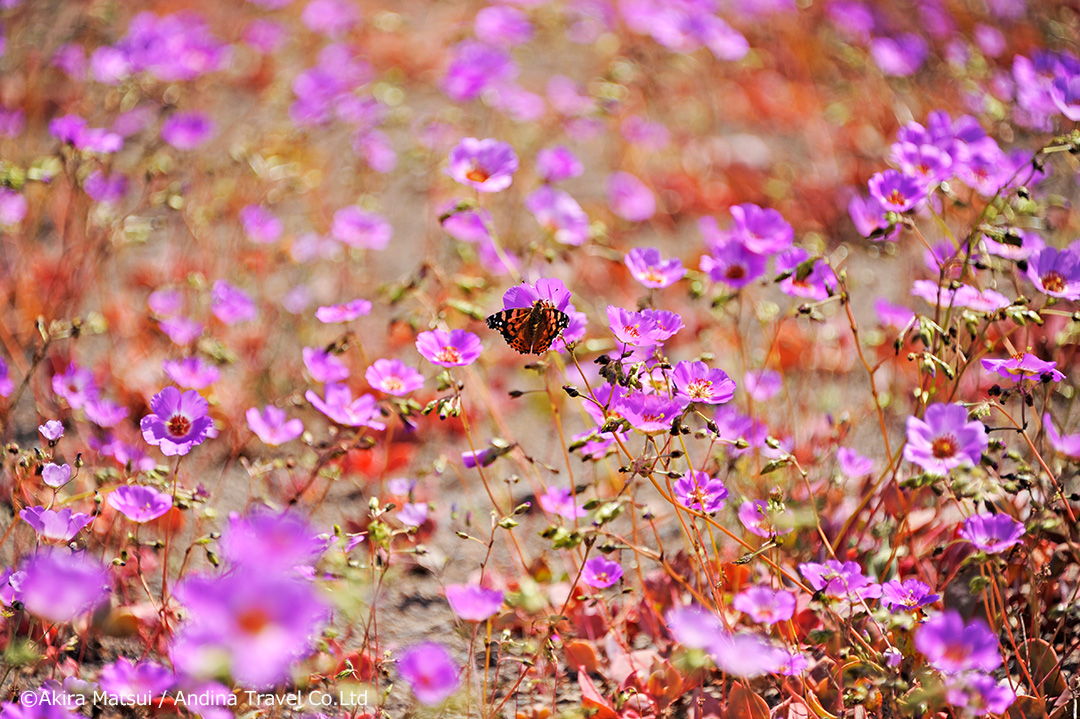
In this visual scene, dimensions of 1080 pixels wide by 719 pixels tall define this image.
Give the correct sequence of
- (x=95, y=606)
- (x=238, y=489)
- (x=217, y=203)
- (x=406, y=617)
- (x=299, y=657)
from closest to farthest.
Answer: (x=299, y=657) < (x=95, y=606) < (x=406, y=617) < (x=238, y=489) < (x=217, y=203)

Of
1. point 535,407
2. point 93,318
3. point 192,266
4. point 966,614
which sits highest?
point 93,318

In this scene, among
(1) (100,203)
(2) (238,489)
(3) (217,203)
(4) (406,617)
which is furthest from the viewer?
(3) (217,203)

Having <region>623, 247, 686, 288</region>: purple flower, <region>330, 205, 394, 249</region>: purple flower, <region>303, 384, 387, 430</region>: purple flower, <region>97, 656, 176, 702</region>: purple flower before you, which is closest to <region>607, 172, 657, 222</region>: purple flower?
<region>330, 205, 394, 249</region>: purple flower

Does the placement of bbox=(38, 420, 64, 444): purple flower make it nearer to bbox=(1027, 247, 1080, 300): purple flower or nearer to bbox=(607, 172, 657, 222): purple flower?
bbox=(1027, 247, 1080, 300): purple flower

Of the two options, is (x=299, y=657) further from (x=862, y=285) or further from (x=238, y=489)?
(x=862, y=285)

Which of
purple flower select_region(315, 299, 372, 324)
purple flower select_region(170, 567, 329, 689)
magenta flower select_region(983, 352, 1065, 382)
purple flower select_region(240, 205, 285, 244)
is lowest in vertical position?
purple flower select_region(240, 205, 285, 244)

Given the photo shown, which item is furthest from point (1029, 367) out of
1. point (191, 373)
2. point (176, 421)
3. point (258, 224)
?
point (258, 224)

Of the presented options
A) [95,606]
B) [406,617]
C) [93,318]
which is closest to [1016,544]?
[406,617]
